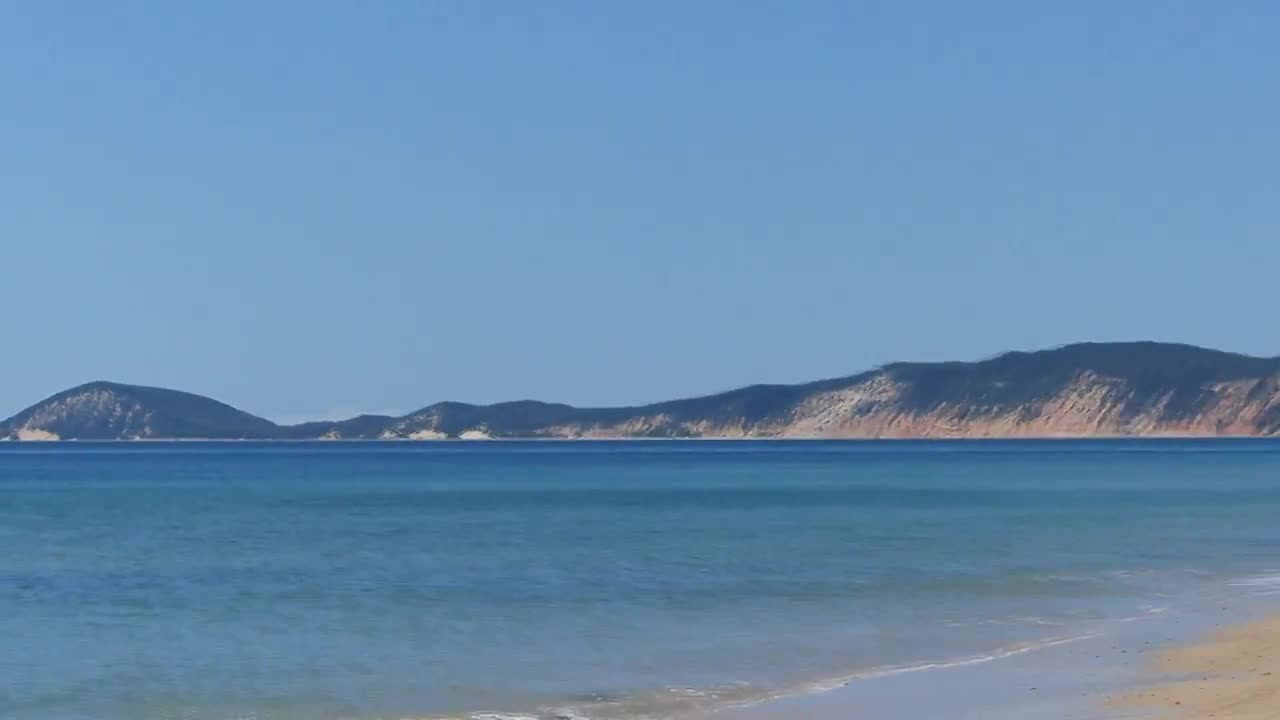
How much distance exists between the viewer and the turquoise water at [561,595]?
20.2 meters

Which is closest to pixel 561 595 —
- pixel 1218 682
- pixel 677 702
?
pixel 677 702

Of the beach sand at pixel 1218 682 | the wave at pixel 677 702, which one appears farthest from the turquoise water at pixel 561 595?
the beach sand at pixel 1218 682

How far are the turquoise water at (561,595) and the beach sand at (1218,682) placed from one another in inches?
77.8

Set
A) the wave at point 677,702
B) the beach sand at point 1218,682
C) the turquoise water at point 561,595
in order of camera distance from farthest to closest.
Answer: the turquoise water at point 561,595 < the wave at point 677,702 < the beach sand at point 1218,682

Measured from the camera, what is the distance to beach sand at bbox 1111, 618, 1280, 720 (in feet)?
Result: 55.2

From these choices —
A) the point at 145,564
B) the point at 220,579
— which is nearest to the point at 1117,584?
the point at 220,579

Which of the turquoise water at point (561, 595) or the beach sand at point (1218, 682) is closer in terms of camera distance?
the beach sand at point (1218, 682)

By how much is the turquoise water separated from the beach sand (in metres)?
1.98

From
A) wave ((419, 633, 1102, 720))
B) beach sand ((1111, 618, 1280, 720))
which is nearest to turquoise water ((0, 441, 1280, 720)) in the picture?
wave ((419, 633, 1102, 720))

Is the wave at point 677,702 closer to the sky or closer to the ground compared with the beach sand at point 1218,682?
closer to the ground

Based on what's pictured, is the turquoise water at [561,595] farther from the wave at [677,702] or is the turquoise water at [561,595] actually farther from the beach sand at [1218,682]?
the beach sand at [1218,682]

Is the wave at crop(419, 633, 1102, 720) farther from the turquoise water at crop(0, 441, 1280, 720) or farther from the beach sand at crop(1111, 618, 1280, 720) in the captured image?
the beach sand at crop(1111, 618, 1280, 720)

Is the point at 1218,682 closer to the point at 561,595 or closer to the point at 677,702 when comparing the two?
the point at 677,702

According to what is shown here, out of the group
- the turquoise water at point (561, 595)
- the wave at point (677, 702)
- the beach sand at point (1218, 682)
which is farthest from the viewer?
the turquoise water at point (561, 595)
